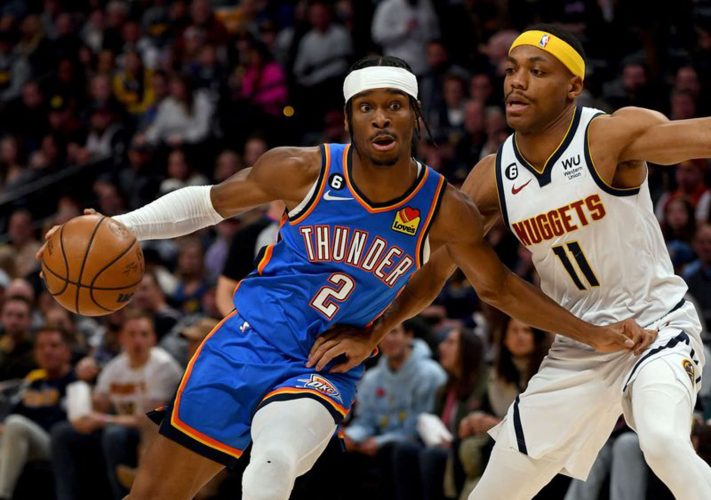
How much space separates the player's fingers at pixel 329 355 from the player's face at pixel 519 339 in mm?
2835

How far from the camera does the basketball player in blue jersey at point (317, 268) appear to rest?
16.8ft

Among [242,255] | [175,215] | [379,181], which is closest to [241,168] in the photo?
[242,255]

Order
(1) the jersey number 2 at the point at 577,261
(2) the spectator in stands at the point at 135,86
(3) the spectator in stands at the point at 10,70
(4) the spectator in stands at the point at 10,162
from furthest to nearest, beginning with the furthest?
(3) the spectator in stands at the point at 10,70
(4) the spectator in stands at the point at 10,162
(2) the spectator in stands at the point at 135,86
(1) the jersey number 2 at the point at 577,261

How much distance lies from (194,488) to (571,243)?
6.14 ft

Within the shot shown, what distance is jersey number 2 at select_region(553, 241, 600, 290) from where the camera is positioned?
17.4 feet

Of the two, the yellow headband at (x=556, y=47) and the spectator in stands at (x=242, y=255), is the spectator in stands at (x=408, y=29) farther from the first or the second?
the yellow headband at (x=556, y=47)

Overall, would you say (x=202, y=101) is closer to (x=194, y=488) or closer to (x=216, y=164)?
(x=216, y=164)

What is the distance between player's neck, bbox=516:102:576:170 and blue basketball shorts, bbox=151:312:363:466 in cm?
130

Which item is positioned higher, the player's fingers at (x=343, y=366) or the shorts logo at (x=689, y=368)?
the shorts logo at (x=689, y=368)

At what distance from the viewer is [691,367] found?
5.00 meters

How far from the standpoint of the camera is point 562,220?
5285 mm

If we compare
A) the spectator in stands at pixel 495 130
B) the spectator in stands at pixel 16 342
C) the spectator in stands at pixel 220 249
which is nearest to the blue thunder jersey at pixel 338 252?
the spectator in stands at pixel 495 130

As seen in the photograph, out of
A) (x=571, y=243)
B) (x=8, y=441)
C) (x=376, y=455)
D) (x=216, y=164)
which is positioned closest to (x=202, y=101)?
(x=216, y=164)

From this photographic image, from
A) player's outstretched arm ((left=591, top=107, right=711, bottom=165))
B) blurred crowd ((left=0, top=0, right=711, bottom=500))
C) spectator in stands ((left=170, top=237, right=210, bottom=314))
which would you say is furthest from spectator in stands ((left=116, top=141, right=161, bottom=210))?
player's outstretched arm ((left=591, top=107, right=711, bottom=165))
